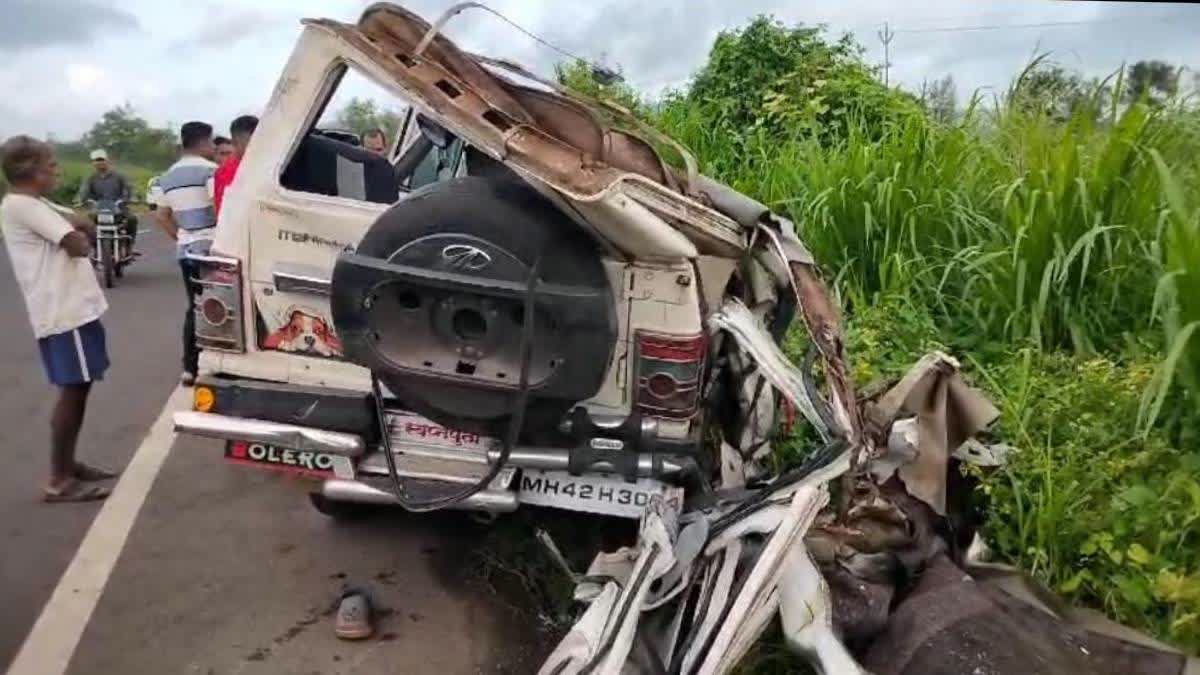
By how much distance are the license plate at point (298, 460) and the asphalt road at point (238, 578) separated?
1.91ft

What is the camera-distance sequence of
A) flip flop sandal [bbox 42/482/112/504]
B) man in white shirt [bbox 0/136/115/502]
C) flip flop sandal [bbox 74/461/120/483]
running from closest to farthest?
man in white shirt [bbox 0/136/115/502] → flip flop sandal [bbox 42/482/112/504] → flip flop sandal [bbox 74/461/120/483]

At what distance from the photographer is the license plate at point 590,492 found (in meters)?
4.02

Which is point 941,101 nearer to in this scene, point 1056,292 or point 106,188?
point 1056,292

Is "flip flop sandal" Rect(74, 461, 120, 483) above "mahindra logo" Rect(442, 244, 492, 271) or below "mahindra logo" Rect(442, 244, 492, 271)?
below

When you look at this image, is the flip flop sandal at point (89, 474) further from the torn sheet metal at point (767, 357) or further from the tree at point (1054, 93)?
the tree at point (1054, 93)

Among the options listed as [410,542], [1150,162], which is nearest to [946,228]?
[1150,162]

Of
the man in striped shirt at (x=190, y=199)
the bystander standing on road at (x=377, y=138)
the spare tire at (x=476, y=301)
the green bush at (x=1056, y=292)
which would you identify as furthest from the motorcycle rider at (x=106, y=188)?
the spare tire at (x=476, y=301)

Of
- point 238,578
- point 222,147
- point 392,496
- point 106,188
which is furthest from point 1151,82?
point 106,188

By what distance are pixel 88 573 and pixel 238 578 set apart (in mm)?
615

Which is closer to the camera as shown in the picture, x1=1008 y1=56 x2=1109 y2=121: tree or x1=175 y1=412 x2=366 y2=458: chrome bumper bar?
x1=175 y1=412 x2=366 y2=458: chrome bumper bar

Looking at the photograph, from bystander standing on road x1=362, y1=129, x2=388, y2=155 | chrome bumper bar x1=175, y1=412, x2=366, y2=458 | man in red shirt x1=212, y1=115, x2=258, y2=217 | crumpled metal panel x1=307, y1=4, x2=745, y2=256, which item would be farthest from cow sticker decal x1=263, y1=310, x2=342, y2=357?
bystander standing on road x1=362, y1=129, x2=388, y2=155

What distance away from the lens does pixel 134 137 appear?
25781 millimetres

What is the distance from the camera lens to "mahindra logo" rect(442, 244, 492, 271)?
3.72 metres

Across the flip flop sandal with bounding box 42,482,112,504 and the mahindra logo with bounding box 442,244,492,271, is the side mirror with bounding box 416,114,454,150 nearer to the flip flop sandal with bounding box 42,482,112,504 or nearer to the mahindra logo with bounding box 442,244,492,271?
the mahindra logo with bounding box 442,244,492,271
